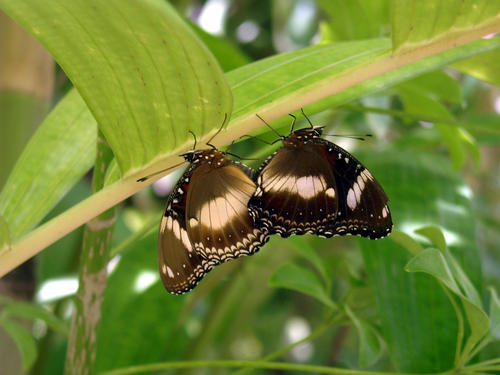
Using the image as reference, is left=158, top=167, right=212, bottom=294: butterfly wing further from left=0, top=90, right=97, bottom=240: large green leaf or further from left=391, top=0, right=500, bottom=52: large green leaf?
left=391, top=0, right=500, bottom=52: large green leaf

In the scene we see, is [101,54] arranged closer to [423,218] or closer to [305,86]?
[305,86]

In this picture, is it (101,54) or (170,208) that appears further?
(170,208)

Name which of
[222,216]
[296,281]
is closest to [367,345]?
[296,281]

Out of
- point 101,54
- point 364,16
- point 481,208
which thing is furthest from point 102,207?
point 481,208

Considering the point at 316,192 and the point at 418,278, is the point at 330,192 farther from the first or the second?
the point at 418,278

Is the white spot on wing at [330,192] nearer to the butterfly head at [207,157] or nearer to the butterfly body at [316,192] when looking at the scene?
the butterfly body at [316,192]

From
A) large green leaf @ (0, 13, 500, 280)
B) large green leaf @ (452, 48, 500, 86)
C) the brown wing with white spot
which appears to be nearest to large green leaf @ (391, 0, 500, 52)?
large green leaf @ (0, 13, 500, 280)
